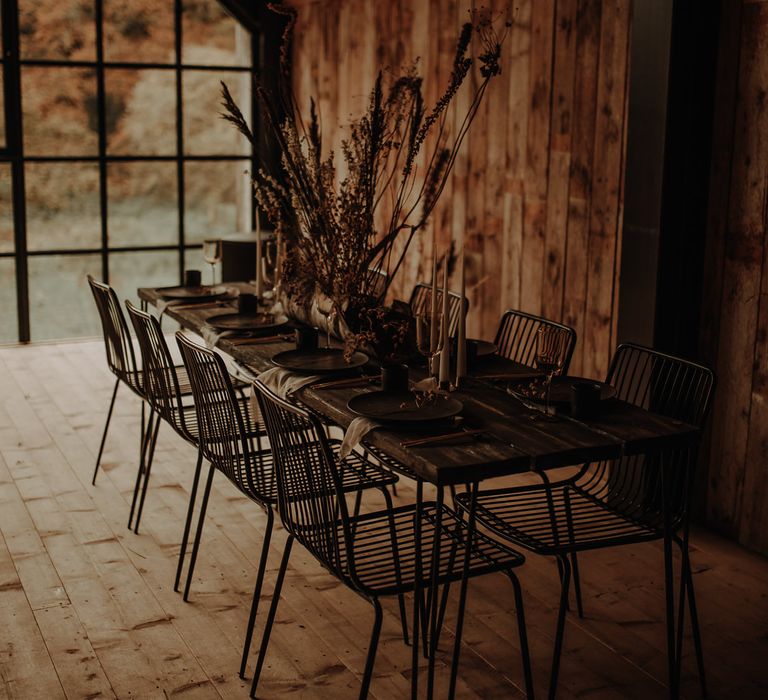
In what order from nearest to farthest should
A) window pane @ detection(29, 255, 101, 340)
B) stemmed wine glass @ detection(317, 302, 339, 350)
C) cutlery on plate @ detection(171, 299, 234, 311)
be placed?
1. stemmed wine glass @ detection(317, 302, 339, 350)
2. cutlery on plate @ detection(171, 299, 234, 311)
3. window pane @ detection(29, 255, 101, 340)

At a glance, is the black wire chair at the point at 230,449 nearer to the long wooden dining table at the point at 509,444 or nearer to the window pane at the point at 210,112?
the long wooden dining table at the point at 509,444

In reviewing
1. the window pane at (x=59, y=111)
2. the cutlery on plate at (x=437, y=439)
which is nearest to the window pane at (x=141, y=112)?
the window pane at (x=59, y=111)

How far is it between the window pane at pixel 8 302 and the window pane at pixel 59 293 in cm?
11

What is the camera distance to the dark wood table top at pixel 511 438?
2520 mm

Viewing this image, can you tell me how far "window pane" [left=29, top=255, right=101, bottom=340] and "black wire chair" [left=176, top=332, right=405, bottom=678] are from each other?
4003 millimetres

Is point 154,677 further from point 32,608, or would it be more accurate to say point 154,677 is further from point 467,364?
point 467,364

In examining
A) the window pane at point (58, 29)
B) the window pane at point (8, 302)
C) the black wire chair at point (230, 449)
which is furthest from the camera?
the window pane at point (8, 302)

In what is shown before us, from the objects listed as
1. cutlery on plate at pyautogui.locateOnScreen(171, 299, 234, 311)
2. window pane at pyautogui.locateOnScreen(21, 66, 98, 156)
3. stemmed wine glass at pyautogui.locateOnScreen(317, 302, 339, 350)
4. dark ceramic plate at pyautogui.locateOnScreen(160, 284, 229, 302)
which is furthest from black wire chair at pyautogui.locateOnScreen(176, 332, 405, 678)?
window pane at pyautogui.locateOnScreen(21, 66, 98, 156)

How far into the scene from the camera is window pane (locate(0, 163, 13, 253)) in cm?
681

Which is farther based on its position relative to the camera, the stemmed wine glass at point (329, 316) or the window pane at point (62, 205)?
the window pane at point (62, 205)

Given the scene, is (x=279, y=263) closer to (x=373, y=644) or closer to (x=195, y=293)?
(x=195, y=293)

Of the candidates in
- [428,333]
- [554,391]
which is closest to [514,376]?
[554,391]

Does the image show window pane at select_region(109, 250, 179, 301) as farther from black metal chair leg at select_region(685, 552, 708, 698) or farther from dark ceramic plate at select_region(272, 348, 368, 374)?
black metal chair leg at select_region(685, 552, 708, 698)

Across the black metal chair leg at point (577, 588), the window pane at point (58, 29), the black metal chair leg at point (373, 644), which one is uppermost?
the window pane at point (58, 29)
